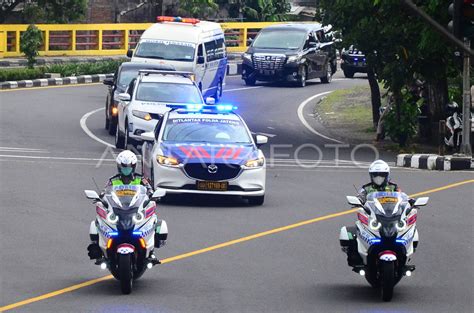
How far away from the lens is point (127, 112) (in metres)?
29.3

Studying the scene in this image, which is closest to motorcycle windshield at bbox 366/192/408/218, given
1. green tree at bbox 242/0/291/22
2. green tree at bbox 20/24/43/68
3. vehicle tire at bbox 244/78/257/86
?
vehicle tire at bbox 244/78/257/86

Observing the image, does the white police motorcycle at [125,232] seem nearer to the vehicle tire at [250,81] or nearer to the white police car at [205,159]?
the white police car at [205,159]

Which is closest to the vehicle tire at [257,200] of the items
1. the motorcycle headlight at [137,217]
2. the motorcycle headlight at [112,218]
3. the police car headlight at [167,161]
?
the police car headlight at [167,161]

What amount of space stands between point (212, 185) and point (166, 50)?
18.2 meters

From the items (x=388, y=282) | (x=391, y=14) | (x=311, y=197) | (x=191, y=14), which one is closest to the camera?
(x=388, y=282)

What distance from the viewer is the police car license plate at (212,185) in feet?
69.3

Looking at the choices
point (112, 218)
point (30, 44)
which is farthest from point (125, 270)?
point (30, 44)

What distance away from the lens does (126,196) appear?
1408 centimetres

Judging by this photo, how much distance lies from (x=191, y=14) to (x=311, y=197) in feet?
125

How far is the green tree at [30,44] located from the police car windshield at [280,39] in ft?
26.6

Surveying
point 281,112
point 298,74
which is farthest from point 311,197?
point 298,74

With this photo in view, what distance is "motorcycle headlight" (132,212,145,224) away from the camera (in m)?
13.9

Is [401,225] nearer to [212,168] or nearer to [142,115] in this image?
[212,168]

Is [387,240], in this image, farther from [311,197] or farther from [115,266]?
[311,197]
